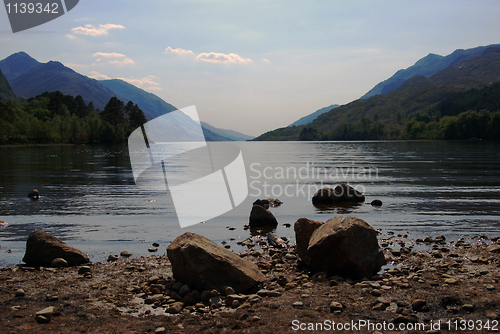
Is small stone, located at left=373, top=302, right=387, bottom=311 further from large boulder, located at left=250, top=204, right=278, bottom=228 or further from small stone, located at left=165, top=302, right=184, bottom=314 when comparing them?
large boulder, located at left=250, top=204, right=278, bottom=228

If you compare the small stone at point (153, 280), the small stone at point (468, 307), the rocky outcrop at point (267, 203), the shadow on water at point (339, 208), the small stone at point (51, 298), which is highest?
the small stone at point (51, 298)

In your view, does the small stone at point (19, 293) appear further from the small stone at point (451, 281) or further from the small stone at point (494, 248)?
the small stone at point (494, 248)

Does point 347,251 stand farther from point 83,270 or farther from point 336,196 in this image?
point 336,196

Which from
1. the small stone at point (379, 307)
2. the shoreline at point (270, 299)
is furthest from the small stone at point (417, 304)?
the small stone at point (379, 307)

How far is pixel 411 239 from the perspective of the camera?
16438 millimetres

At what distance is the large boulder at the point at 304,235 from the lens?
1285 cm

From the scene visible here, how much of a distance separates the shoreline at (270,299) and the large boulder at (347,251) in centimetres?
43

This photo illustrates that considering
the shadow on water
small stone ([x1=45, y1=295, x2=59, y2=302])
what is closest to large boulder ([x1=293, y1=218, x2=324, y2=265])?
small stone ([x1=45, y1=295, x2=59, y2=302])

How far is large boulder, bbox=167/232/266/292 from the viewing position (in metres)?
10.0

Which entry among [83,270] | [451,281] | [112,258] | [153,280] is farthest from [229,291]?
[451,281]

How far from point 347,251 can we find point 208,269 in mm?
4603

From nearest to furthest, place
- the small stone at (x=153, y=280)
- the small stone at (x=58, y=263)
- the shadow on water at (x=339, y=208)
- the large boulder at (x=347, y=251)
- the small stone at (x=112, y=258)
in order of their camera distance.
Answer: the small stone at (x=153, y=280), the large boulder at (x=347, y=251), the small stone at (x=58, y=263), the small stone at (x=112, y=258), the shadow on water at (x=339, y=208)

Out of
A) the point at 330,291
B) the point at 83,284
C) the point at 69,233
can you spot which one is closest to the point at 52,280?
the point at 83,284

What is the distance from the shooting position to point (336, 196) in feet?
89.6
